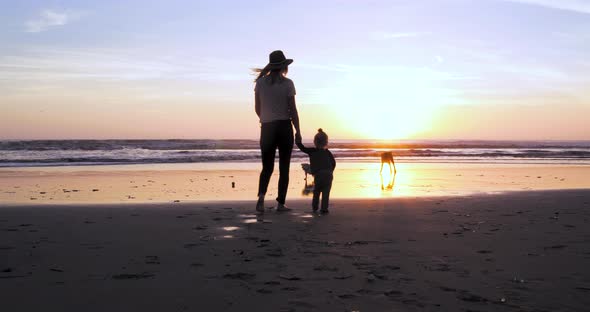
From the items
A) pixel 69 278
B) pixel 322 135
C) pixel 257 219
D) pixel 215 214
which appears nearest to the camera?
pixel 69 278

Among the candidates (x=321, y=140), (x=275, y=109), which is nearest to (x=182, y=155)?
(x=321, y=140)

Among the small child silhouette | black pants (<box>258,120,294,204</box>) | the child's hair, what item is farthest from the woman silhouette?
the child's hair

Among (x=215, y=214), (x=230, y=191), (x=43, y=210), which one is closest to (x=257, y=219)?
(x=215, y=214)

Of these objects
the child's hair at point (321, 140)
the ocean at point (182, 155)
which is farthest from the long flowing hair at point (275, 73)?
the ocean at point (182, 155)

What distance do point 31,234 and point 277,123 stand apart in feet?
10.9

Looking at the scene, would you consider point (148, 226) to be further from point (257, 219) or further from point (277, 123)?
point (277, 123)

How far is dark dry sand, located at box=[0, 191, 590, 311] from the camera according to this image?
3.10 meters

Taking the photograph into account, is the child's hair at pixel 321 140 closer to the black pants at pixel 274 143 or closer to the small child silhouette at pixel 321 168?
the small child silhouette at pixel 321 168

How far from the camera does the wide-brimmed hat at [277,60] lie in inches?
283

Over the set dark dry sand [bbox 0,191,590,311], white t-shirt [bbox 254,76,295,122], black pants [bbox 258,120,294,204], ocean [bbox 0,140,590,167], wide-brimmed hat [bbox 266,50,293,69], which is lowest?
dark dry sand [bbox 0,191,590,311]

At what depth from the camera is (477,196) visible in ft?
33.0

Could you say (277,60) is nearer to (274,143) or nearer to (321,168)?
(274,143)

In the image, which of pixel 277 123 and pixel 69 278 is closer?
pixel 69 278

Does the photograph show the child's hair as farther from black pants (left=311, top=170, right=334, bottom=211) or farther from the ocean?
the ocean
